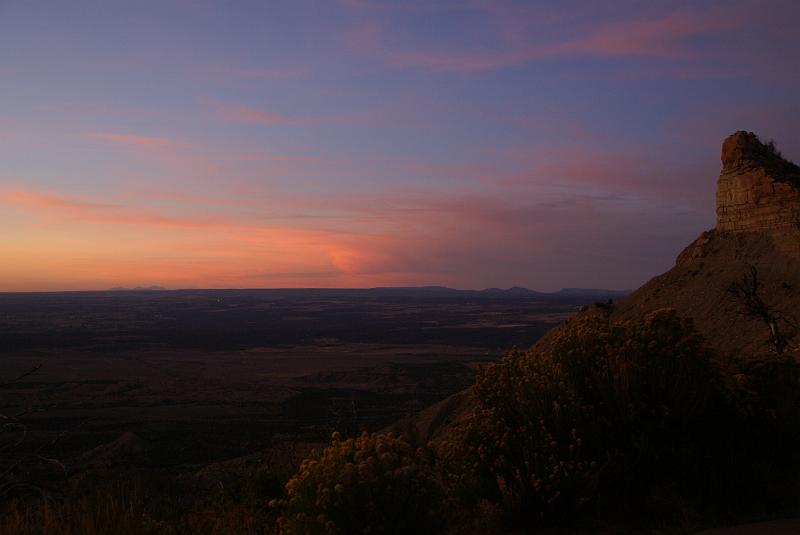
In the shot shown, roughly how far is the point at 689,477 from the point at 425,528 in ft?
9.06

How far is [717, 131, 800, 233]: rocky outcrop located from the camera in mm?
22750

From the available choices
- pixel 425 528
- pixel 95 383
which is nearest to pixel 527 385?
pixel 425 528

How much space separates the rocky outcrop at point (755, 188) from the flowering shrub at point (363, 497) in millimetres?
21609

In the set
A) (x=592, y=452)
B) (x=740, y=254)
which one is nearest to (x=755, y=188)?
(x=740, y=254)

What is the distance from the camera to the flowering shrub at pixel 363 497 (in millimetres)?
5284

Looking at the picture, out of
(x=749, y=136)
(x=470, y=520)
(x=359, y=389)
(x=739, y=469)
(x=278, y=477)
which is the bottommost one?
(x=359, y=389)

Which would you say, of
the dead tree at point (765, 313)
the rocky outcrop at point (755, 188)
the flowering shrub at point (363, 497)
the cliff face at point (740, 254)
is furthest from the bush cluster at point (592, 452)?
the rocky outcrop at point (755, 188)

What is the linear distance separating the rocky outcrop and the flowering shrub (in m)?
21.6

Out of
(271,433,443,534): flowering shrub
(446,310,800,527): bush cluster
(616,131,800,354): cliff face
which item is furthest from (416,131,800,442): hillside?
(271,433,443,534): flowering shrub

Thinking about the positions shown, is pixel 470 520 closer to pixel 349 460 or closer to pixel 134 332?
pixel 349 460

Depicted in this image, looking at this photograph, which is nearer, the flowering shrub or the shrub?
the flowering shrub

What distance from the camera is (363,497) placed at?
5.36 metres

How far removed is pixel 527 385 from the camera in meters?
6.84

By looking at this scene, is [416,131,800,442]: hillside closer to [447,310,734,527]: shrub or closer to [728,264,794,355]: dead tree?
[728,264,794,355]: dead tree
